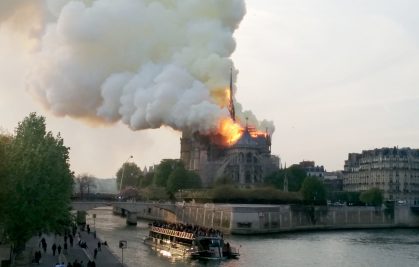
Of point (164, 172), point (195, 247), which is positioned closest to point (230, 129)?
point (164, 172)

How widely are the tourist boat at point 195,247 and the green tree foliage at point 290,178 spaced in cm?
7020

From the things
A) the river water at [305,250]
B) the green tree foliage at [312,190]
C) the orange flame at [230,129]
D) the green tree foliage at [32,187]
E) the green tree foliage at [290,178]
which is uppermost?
the orange flame at [230,129]

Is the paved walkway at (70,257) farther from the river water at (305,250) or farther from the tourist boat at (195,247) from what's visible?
the tourist boat at (195,247)

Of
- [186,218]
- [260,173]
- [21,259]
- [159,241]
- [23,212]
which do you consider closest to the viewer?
[23,212]

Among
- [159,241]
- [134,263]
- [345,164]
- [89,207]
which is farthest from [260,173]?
[134,263]

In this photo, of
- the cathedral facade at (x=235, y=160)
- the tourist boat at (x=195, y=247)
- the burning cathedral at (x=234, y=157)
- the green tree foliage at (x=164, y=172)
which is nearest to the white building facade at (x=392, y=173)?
the cathedral facade at (x=235, y=160)

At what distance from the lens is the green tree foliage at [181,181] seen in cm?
13262

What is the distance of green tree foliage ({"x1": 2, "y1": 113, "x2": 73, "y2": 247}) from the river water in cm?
1265

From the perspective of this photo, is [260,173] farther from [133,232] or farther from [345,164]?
[133,232]

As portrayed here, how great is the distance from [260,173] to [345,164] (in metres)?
42.9

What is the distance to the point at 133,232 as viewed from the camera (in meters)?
87.4

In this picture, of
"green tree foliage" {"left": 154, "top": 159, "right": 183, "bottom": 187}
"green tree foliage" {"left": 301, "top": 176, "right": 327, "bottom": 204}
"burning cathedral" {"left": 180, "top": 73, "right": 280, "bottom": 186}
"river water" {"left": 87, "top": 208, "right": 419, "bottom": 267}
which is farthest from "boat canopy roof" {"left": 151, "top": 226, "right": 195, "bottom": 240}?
"green tree foliage" {"left": 154, "top": 159, "right": 183, "bottom": 187}

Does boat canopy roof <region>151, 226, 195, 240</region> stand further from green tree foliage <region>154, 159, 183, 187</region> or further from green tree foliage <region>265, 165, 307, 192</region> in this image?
green tree foliage <region>154, 159, 183, 187</region>

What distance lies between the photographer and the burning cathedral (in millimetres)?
140750
